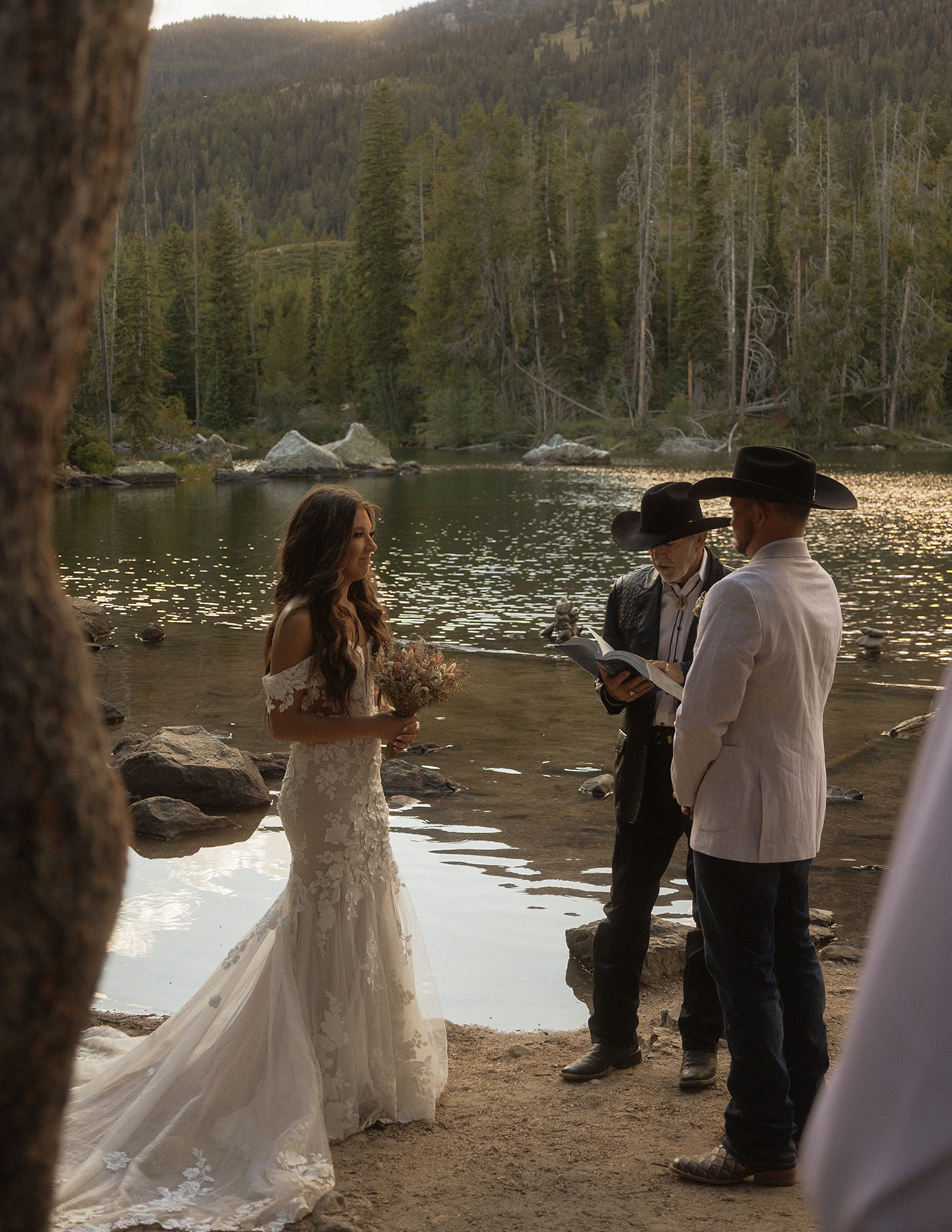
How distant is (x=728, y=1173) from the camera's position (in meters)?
3.50

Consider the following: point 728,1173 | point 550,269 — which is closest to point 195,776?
point 728,1173

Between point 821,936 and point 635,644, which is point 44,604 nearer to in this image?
point 635,644

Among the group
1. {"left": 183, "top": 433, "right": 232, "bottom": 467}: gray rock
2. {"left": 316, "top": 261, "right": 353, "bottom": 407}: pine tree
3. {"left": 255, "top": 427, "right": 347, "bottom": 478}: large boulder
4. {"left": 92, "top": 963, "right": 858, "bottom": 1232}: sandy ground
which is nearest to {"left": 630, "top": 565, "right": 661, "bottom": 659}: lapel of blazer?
{"left": 92, "top": 963, "right": 858, "bottom": 1232}: sandy ground

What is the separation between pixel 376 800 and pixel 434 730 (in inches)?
249

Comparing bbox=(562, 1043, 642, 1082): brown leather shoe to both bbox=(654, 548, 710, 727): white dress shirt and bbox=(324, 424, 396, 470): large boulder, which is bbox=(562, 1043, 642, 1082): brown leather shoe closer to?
bbox=(654, 548, 710, 727): white dress shirt

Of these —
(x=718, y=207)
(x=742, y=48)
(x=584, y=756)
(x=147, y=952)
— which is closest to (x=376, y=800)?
(x=147, y=952)

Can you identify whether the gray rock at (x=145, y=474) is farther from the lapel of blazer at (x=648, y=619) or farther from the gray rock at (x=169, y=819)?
the lapel of blazer at (x=648, y=619)

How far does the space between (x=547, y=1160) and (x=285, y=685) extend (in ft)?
5.33

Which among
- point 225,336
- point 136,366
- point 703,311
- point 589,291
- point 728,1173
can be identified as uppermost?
point 589,291

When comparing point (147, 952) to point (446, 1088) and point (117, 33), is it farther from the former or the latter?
point (117, 33)

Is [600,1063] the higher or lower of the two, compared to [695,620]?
lower

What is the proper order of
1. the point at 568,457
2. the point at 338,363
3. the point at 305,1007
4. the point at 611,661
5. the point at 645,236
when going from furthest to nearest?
the point at 338,363 → the point at 645,236 → the point at 568,457 → the point at 611,661 → the point at 305,1007

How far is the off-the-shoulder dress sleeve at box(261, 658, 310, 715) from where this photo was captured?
3.85m

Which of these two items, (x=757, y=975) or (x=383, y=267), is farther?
(x=383, y=267)
